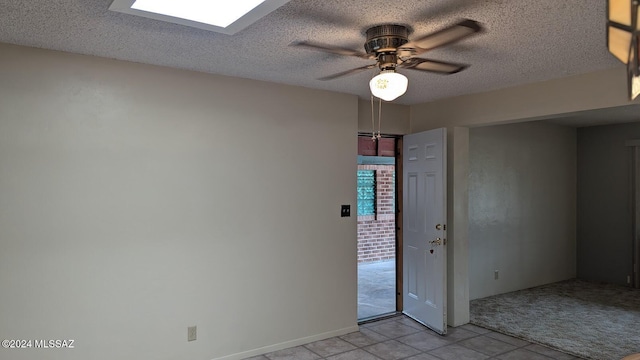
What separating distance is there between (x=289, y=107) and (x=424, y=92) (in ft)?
4.30

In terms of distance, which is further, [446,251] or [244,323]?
[446,251]

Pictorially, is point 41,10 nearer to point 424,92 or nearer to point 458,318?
point 424,92

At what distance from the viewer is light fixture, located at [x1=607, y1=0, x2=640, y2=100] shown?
44 centimetres

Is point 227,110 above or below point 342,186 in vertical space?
above

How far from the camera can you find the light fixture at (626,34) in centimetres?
44

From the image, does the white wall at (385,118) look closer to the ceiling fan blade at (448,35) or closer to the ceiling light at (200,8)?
the ceiling fan blade at (448,35)

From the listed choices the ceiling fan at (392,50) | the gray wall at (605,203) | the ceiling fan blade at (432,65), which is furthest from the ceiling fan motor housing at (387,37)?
Result: the gray wall at (605,203)

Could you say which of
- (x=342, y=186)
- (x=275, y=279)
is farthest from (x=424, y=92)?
(x=275, y=279)

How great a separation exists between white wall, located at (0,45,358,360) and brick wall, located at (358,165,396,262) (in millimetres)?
3607

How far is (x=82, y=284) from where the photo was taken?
2895mm

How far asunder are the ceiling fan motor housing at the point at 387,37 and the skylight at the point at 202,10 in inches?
25.6

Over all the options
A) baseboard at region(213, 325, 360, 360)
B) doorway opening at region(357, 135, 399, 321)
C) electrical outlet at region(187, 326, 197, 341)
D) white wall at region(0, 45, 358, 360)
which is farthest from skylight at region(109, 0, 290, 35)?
doorway opening at region(357, 135, 399, 321)

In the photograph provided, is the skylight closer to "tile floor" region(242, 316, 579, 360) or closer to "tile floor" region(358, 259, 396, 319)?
"tile floor" region(242, 316, 579, 360)

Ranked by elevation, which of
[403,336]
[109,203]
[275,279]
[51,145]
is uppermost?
[51,145]
